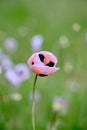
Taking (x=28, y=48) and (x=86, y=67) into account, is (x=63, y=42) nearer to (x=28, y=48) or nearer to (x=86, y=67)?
(x=86, y=67)

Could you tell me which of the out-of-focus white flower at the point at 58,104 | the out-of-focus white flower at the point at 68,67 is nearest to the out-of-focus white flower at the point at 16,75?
the out-of-focus white flower at the point at 58,104

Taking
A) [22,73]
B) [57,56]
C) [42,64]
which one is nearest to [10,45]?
[57,56]

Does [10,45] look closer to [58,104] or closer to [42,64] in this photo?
[58,104]

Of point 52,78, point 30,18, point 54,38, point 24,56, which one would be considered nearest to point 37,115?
point 52,78

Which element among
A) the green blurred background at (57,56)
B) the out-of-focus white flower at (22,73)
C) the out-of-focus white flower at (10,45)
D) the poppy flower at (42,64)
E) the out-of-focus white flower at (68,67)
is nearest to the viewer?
the poppy flower at (42,64)

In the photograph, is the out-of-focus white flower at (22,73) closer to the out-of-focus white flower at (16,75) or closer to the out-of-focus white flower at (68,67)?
the out-of-focus white flower at (16,75)

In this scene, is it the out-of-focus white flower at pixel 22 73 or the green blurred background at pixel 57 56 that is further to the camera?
the out-of-focus white flower at pixel 22 73

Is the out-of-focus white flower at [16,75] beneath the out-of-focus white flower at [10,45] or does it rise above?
beneath

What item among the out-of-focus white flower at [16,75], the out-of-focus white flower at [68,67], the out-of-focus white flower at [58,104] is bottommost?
the out-of-focus white flower at [58,104]
